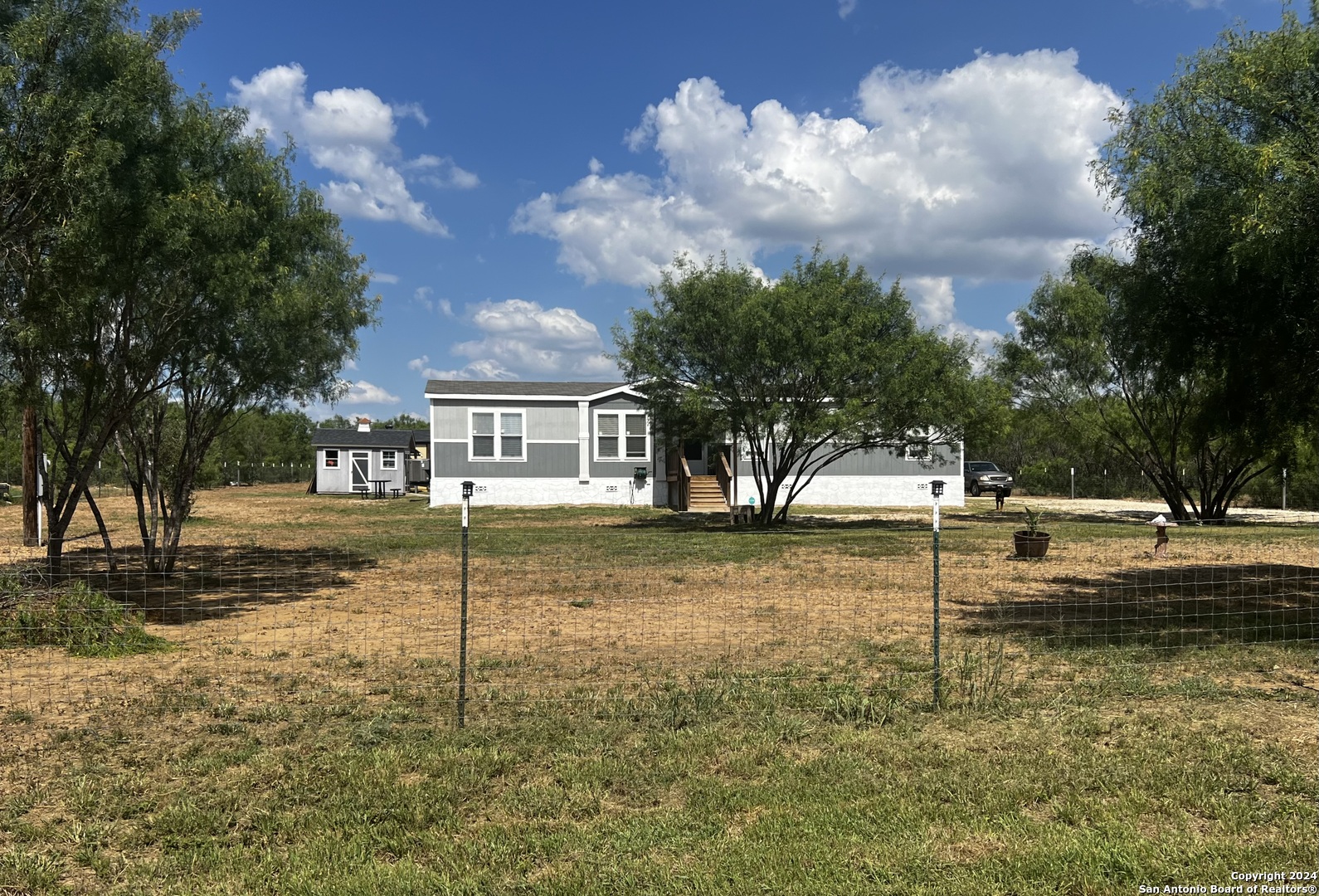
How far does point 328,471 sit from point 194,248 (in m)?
38.0

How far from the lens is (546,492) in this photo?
105 ft

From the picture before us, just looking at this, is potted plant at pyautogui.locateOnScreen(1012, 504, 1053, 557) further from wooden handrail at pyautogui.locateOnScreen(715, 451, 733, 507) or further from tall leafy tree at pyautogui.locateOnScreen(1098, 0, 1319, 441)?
wooden handrail at pyautogui.locateOnScreen(715, 451, 733, 507)

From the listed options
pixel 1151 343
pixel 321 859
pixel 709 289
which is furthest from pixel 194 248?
pixel 709 289

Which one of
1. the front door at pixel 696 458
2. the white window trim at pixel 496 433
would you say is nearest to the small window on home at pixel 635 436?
the front door at pixel 696 458

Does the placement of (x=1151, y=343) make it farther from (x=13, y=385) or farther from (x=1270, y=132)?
(x=13, y=385)

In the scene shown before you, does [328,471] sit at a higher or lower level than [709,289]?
lower

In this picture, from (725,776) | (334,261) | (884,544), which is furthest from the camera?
(884,544)

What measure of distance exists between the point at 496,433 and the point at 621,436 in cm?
456

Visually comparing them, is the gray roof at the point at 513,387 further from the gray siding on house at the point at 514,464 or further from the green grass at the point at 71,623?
the green grass at the point at 71,623

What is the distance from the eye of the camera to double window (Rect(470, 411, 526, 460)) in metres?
31.9

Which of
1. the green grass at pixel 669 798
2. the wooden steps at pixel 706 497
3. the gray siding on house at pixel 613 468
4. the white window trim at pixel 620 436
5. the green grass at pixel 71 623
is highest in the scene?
the white window trim at pixel 620 436

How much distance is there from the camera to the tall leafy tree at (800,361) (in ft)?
64.8

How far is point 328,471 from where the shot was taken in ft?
151

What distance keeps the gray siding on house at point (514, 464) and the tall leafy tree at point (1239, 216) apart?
23673 mm
